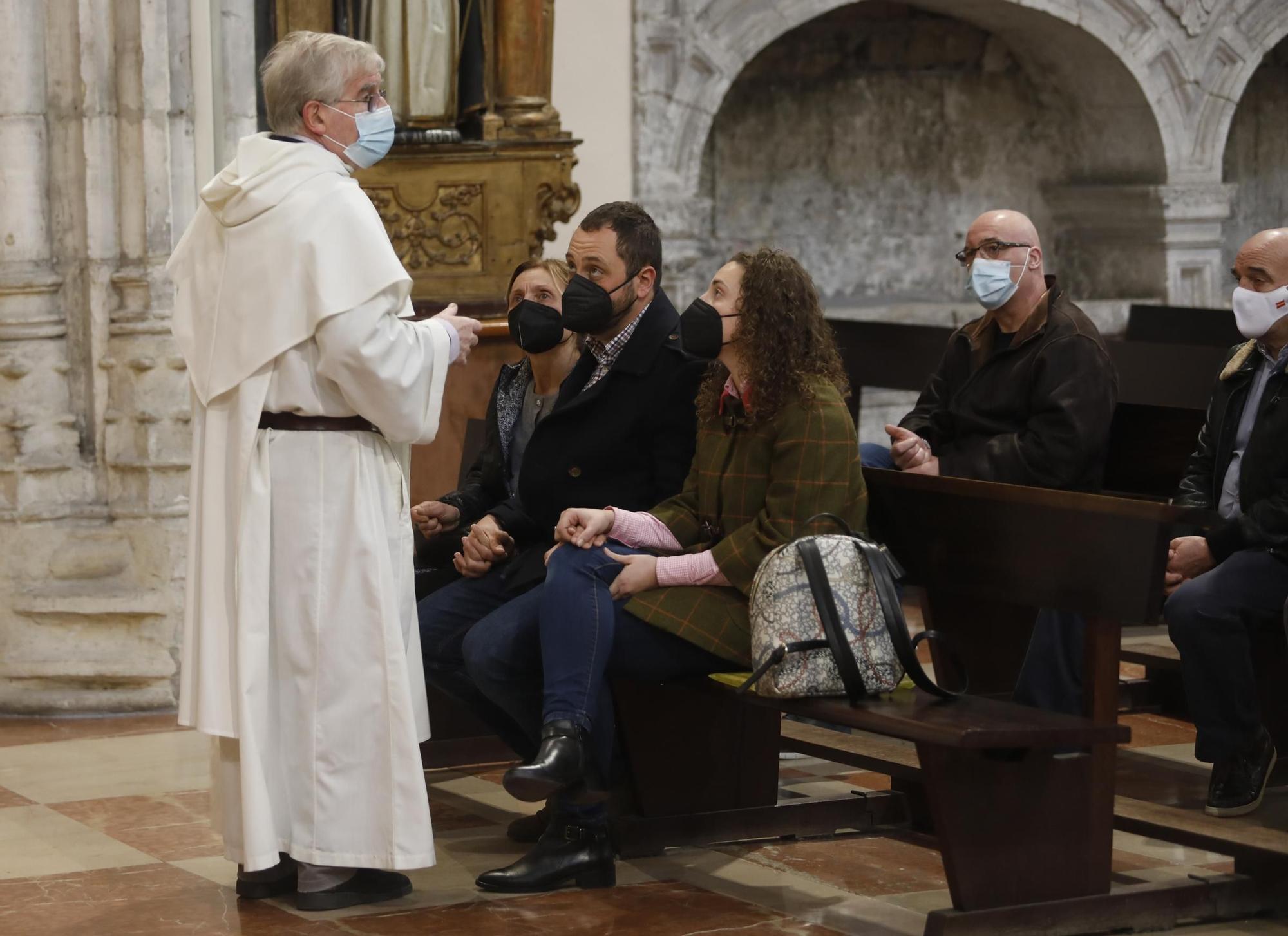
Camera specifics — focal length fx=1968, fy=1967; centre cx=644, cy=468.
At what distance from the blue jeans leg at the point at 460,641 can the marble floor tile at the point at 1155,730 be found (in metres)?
1.76

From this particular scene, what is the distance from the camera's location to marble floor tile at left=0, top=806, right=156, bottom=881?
14.1 feet

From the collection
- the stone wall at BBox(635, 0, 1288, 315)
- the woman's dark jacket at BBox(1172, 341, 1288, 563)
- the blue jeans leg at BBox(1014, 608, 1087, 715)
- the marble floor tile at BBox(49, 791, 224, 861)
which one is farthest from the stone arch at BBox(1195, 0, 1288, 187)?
the marble floor tile at BBox(49, 791, 224, 861)

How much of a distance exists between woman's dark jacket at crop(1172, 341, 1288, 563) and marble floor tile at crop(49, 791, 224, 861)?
2325 mm

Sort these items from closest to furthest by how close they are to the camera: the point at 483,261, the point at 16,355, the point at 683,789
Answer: the point at 683,789 < the point at 16,355 < the point at 483,261

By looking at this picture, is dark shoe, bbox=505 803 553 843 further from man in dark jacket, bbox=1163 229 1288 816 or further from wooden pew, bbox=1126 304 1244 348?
wooden pew, bbox=1126 304 1244 348

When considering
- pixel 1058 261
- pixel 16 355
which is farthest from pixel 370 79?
pixel 1058 261

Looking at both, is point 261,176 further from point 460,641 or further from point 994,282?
point 994,282

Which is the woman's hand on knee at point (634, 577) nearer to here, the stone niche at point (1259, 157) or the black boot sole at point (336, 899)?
the black boot sole at point (336, 899)

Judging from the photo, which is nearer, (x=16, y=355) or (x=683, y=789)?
(x=683, y=789)

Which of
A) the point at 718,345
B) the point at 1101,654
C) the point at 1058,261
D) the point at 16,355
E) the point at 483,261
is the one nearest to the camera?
the point at 1101,654

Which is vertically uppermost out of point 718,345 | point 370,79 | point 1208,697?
point 370,79

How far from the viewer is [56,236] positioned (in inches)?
239

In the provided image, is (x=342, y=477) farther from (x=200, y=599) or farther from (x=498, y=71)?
(x=498, y=71)

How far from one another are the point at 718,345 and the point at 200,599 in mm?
1155
